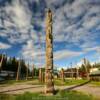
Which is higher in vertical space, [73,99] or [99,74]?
[99,74]

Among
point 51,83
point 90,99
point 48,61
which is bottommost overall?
point 90,99

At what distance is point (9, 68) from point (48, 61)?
74.5 metres

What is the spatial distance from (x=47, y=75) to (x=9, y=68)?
74.5 meters

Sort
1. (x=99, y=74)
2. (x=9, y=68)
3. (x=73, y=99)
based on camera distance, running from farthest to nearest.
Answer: (x=9, y=68) → (x=99, y=74) → (x=73, y=99)

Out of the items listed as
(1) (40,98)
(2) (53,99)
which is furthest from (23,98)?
(2) (53,99)

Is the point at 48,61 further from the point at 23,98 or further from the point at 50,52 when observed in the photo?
the point at 23,98

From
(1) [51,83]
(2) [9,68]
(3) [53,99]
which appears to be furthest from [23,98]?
(2) [9,68]

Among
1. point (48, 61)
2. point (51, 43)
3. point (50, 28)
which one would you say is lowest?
point (48, 61)

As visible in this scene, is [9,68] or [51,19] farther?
[9,68]

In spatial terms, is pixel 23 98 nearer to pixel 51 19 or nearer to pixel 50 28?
pixel 50 28

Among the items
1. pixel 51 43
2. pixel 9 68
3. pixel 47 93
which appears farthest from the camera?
pixel 9 68

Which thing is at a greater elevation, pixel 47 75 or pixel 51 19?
pixel 51 19

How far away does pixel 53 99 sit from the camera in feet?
34.9

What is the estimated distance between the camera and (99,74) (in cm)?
3875
